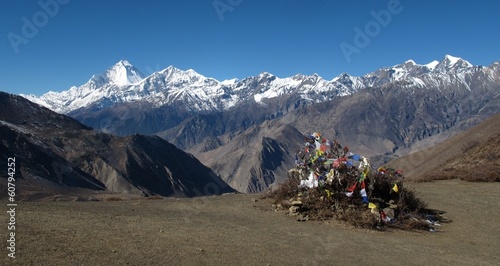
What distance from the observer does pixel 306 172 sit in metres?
20.2

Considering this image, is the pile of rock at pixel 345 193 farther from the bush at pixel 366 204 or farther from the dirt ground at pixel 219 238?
the dirt ground at pixel 219 238

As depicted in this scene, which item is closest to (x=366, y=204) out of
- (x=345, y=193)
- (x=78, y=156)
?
(x=345, y=193)

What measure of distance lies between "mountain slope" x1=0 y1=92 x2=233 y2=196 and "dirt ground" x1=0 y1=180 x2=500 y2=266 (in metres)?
63.2

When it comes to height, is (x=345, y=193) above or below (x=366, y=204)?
above

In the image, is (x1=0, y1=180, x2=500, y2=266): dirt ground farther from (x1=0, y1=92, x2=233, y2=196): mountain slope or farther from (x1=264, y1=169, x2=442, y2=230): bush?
(x1=0, y1=92, x2=233, y2=196): mountain slope

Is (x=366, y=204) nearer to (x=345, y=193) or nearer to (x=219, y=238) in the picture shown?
(x=345, y=193)

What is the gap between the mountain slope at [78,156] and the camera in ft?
277

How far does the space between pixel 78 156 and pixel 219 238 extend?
105 metres

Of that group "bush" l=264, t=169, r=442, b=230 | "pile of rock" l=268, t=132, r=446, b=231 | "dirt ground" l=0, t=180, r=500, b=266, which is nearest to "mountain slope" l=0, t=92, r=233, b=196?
"dirt ground" l=0, t=180, r=500, b=266

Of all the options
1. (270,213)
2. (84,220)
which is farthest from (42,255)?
(270,213)

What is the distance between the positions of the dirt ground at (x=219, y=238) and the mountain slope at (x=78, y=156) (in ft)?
207

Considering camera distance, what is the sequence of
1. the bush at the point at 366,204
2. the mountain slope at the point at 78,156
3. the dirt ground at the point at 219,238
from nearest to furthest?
1. the dirt ground at the point at 219,238
2. the bush at the point at 366,204
3. the mountain slope at the point at 78,156

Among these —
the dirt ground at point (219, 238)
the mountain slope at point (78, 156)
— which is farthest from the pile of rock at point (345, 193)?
the mountain slope at point (78, 156)

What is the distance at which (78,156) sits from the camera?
109625 millimetres
